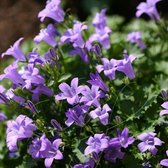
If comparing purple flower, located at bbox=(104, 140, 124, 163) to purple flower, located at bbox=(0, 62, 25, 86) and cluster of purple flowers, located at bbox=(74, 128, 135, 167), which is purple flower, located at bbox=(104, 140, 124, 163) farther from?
purple flower, located at bbox=(0, 62, 25, 86)

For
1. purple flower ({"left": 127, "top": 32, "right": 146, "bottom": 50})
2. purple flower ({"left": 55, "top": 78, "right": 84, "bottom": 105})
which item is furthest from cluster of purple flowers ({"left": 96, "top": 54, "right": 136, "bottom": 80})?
purple flower ({"left": 127, "top": 32, "right": 146, "bottom": 50})

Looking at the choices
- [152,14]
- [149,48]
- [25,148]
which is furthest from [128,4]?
[25,148]

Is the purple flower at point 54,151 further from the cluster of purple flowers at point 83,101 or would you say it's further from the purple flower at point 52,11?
the purple flower at point 52,11

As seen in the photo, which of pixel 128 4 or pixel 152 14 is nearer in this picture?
pixel 152 14

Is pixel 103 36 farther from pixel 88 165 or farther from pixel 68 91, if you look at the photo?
pixel 88 165

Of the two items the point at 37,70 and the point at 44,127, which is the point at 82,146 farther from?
the point at 37,70

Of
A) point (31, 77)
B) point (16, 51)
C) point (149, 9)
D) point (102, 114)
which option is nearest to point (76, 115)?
point (102, 114)
